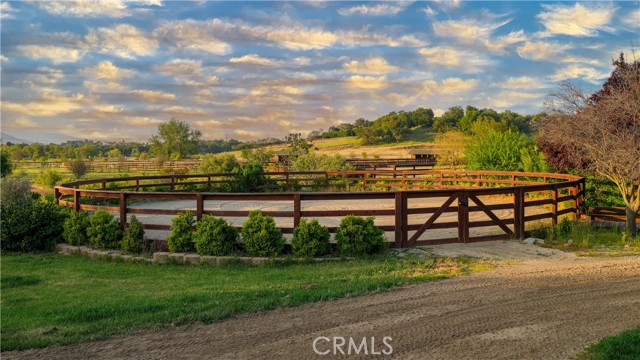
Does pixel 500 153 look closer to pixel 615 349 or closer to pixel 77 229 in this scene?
pixel 77 229

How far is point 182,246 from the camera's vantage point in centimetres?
1041

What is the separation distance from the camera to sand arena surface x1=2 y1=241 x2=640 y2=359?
5.10 meters

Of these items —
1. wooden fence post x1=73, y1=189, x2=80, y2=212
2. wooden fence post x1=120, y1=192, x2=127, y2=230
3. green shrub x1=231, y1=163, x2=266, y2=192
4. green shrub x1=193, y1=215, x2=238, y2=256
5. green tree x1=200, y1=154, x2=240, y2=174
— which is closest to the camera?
green shrub x1=193, y1=215, x2=238, y2=256

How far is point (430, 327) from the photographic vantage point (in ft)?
18.5

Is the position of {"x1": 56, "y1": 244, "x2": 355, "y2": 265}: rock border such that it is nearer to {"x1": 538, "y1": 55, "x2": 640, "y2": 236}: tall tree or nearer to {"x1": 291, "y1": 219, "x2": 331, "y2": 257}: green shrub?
{"x1": 291, "y1": 219, "x2": 331, "y2": 257}: green shrub

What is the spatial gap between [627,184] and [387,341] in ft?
40.9

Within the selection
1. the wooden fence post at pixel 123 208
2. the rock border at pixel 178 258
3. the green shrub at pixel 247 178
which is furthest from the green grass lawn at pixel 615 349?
the green shrub at pixel 247 178

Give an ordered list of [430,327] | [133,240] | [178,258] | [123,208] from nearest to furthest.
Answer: [430,327], [178,258], [133,240], [123,208]

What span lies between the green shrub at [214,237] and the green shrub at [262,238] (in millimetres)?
329

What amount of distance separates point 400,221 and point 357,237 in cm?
120

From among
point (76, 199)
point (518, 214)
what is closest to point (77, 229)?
point (76, 199)

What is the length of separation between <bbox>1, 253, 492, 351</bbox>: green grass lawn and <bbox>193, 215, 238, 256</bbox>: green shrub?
552 mm

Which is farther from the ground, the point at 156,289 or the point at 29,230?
the point at 29,230

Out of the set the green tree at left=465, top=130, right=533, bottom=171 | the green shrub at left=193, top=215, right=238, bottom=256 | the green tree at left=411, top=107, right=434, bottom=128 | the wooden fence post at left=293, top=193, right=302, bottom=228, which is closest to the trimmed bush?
the green shrub at left=193, top=215, right=238, bottom=256
